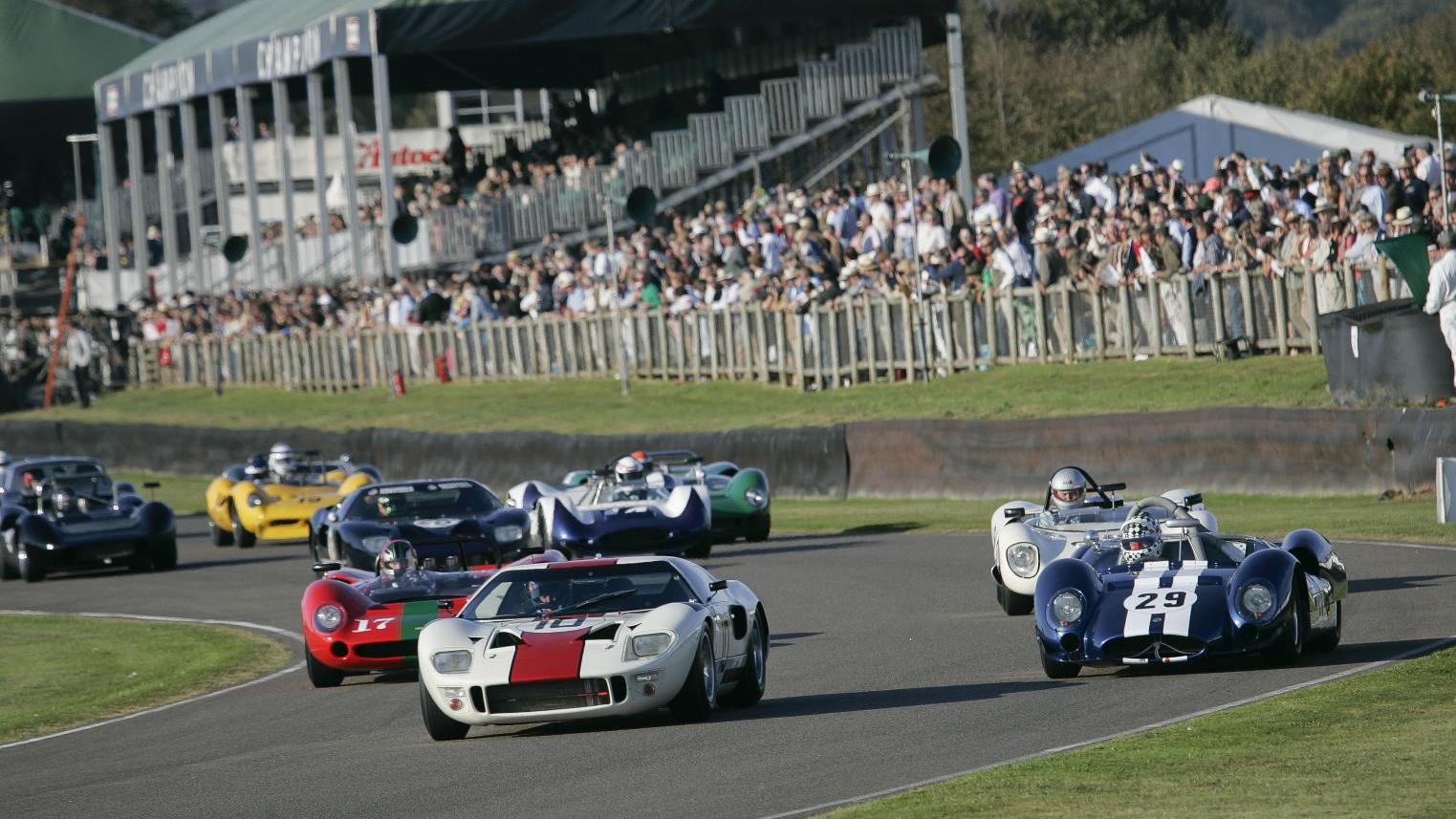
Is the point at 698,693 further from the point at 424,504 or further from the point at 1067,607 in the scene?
the point at 424,504

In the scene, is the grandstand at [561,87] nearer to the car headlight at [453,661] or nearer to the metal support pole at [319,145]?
the metal support pole at [319,145]

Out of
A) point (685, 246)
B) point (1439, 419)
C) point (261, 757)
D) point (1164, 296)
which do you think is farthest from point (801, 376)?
point (261, 757)

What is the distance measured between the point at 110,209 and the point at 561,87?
→ 1654 cm

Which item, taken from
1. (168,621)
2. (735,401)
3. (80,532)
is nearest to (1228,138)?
(735,401)

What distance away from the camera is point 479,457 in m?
33.4

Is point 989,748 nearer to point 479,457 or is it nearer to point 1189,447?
point 1189,447

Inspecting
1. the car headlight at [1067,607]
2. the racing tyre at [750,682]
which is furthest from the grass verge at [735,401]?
the racing tyre at [750,682]

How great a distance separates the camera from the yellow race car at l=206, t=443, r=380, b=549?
1101 inches

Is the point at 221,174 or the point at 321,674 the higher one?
the point at 221,174

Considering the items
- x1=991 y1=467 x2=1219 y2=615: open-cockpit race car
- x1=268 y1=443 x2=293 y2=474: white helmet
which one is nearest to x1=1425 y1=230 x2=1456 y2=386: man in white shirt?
x1=991 y1=467 x2=1219 y2=615: open-cockpit race car

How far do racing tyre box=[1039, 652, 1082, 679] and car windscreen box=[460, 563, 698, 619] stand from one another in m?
2.06

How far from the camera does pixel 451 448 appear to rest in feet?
112

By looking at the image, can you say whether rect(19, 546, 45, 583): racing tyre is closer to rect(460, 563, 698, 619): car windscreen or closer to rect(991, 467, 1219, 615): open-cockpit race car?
rect(991, 467, 1219, 615): open-cockpit race car

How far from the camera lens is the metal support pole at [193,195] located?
→ 201ft
